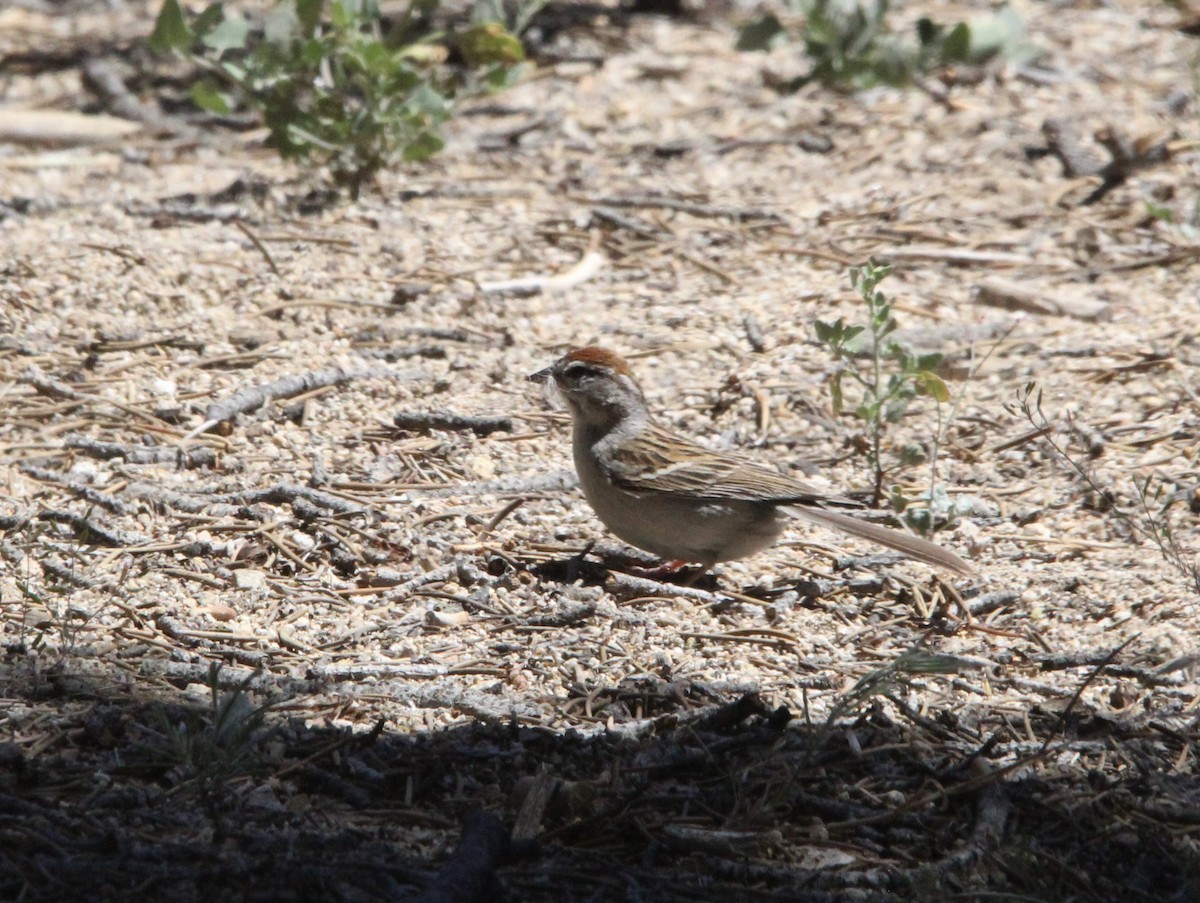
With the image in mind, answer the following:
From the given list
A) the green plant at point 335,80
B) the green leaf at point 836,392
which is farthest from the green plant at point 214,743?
the green plant at point 335,80

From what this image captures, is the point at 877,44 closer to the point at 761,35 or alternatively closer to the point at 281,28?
the point at 761,35

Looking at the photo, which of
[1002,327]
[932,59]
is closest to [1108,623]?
[1002,327]

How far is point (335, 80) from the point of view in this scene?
770 centimetres

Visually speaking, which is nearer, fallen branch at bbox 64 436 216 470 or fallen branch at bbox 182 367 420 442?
fallen branch at bbox 64 436 216 470

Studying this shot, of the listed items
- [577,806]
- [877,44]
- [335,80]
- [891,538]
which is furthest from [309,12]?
[577,806]

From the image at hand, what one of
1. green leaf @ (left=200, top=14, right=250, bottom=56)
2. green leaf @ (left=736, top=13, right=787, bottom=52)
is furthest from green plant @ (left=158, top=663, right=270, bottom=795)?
green leaf @ (left=736, top=13, right=787, bottom=52)

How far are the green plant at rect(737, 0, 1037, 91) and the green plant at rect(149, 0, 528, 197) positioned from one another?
193 cm

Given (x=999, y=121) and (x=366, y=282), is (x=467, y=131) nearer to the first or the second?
(x=366, y=282)

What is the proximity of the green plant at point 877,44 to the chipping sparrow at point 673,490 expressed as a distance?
4.02m

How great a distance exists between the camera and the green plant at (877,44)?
8.84 meters

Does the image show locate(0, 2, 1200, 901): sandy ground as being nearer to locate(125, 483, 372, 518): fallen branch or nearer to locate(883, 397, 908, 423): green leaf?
locate(125, 483, 372, 518): fallen branch

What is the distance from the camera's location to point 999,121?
28.2 ft

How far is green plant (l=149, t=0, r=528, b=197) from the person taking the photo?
7184 mm

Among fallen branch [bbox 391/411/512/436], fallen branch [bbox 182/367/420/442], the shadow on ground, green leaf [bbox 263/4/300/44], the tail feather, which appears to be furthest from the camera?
green leaf [bbox 263/4/300/44]
